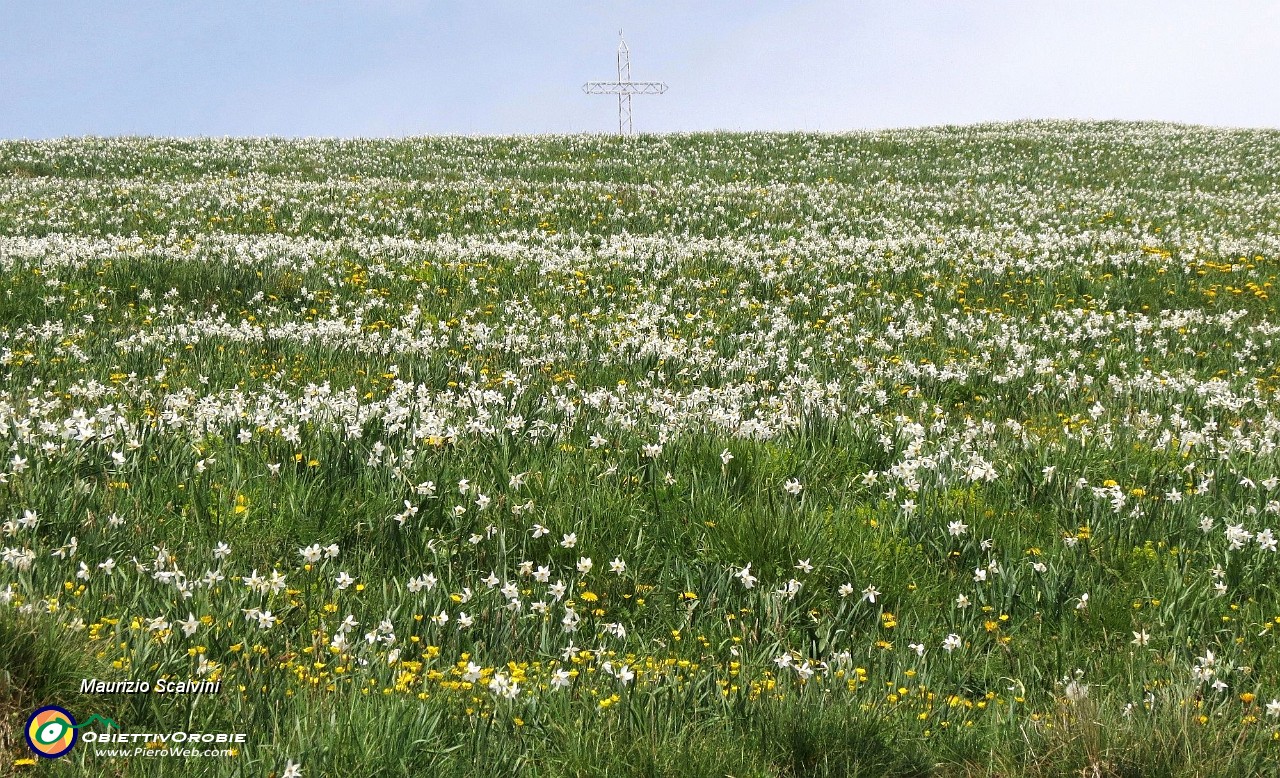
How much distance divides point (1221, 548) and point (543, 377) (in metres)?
5.21

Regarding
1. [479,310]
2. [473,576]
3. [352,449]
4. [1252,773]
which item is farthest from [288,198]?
[1252,773]

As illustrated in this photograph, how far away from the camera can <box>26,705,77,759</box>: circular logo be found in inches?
91.9

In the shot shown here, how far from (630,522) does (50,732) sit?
2.60m

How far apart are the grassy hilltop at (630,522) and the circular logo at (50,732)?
7 centimetres

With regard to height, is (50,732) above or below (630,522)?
above

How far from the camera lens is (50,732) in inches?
93.9

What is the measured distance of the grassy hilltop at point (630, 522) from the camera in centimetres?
270

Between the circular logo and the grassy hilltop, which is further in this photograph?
the grassy hilltop

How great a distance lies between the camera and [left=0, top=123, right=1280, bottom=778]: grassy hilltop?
2699 mm

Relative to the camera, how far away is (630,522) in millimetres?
4398

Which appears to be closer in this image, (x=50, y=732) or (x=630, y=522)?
(x=50, y=732)

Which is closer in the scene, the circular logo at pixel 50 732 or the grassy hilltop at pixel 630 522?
the circular logo at pixel 50 732

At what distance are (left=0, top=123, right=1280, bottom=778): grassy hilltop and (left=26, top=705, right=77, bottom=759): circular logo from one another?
7cm

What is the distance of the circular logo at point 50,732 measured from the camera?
2.33 metres
